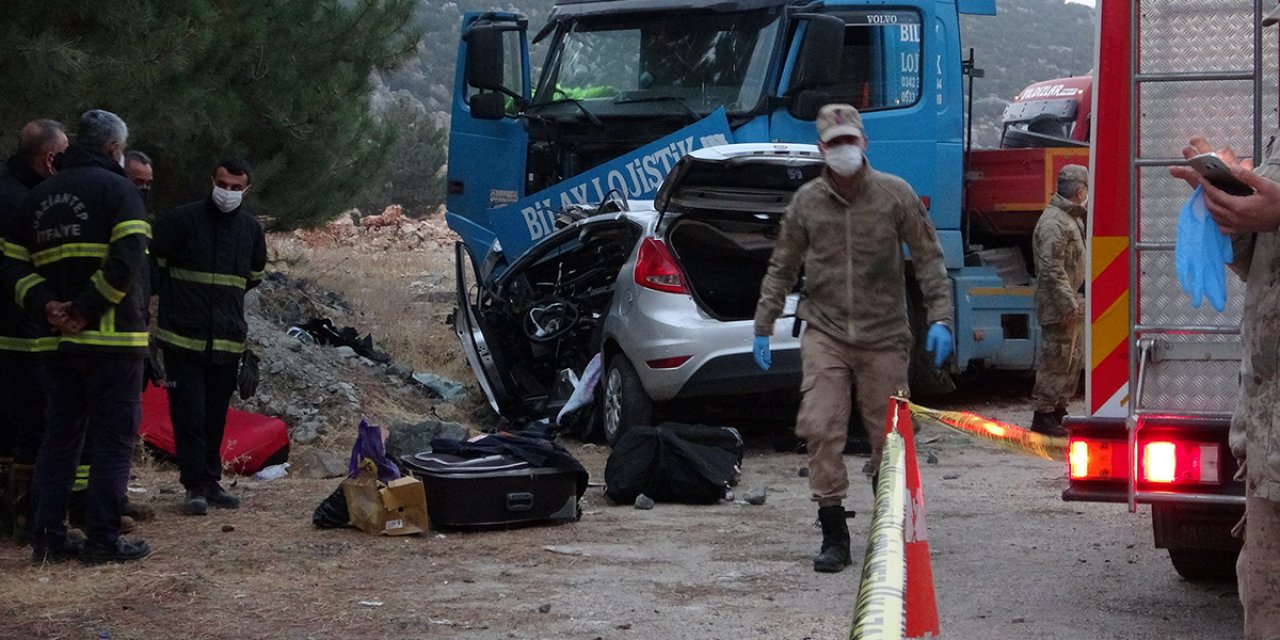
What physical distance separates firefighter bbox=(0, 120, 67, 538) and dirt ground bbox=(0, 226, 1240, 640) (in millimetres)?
261

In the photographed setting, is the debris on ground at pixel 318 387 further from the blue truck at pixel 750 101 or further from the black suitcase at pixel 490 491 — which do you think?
the black suitcase at pixel 490 491

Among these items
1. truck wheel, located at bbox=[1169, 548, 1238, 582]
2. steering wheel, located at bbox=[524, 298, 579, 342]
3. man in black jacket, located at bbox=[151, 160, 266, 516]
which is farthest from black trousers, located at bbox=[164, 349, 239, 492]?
truck wheel, located at bbox=[1169, 548, 1238, 582]

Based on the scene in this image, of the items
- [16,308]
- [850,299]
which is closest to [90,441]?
[16,308]

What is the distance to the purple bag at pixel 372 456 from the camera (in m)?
7.48

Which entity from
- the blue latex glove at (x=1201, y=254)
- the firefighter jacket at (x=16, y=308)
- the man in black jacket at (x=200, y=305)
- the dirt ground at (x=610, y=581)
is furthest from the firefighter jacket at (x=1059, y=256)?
the blue latex glove at (x=1201, y=254)

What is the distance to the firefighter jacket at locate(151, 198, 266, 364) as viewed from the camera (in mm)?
7930

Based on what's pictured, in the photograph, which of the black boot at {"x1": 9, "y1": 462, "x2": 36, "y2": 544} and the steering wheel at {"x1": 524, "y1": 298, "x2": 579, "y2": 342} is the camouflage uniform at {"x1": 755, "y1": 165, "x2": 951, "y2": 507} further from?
the steering wheel at {"x1": 524, "y1": 298, "x2": 579, "y2": 342}

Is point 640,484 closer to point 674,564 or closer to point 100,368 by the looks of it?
point 674,564

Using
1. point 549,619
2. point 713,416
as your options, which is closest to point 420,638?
point 549,619

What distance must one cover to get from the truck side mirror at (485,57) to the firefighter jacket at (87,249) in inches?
214

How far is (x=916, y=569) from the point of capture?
4.35 metres

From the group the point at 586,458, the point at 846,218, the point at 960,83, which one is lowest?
the point at 586,458

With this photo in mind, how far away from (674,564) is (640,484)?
1.62 meters

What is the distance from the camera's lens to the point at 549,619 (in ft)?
18.9
